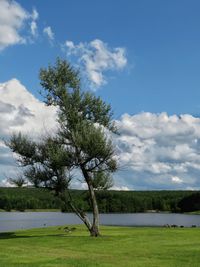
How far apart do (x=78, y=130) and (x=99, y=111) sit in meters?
2.73

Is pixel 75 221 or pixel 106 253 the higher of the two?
pixel 75 221

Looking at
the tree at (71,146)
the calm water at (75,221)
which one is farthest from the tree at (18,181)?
the calm water at (75,221)

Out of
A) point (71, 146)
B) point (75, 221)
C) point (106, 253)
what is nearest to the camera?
point (106, 253)

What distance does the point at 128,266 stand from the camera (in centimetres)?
2114

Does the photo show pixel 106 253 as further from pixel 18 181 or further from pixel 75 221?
pixel 75 221

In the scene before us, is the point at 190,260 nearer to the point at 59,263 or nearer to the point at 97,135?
→ the point at 59,263

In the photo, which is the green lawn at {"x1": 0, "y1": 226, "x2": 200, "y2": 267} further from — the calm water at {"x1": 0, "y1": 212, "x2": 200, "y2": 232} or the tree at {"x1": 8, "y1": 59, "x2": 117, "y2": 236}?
the calm water at {"x1": 0, "y1": 212, "x2": 200, "y2": 232}

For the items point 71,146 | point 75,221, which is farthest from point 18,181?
point 75,221

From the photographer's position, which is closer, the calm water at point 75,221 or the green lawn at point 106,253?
the green lawn at point 106,253

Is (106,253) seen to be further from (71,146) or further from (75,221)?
(75,221)

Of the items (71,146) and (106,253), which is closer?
(106,253)

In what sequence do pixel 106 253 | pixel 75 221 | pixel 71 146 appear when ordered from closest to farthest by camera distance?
pixel 106 253, pixel 71 146, pixel 75 221

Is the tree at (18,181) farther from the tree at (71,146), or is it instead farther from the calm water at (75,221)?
the calm water at (75,221)

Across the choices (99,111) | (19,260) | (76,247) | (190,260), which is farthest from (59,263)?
(99,111)
